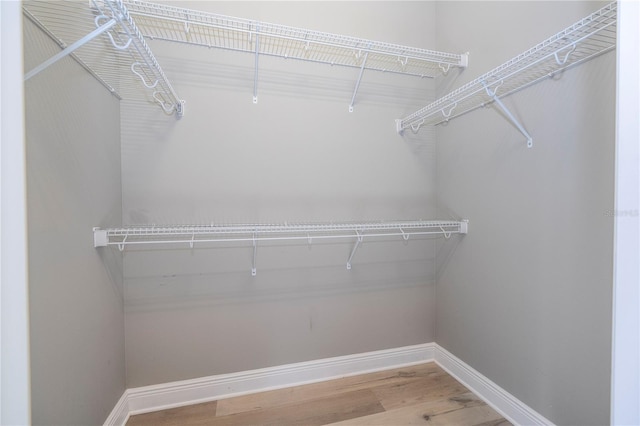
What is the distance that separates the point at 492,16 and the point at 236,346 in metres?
2.20

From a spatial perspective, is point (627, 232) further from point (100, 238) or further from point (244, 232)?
point (100, 238)

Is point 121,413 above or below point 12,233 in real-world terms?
below

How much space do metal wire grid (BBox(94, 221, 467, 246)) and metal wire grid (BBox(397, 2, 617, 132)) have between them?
26.3 inches

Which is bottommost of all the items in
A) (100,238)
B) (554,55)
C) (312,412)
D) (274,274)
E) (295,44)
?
(312,412)

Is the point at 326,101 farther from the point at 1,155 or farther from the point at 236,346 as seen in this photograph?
Result: the point at 236,346

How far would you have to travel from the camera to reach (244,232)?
120cm

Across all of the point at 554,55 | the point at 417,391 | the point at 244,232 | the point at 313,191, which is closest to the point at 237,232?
the point at 244,232

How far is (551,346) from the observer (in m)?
1.05

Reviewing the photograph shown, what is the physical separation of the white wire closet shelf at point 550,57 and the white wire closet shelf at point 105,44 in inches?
48.6

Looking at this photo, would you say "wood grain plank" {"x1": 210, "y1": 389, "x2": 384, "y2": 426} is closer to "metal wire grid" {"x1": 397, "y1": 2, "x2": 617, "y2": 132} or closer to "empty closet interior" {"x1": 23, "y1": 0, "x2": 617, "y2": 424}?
"empty closet interior" {"x1": 23, "y1": 0, "x2": 617, "y2": 424}

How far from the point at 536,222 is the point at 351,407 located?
126 cm

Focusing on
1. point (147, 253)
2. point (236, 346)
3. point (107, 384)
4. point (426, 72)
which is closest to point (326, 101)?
point (426, 72)

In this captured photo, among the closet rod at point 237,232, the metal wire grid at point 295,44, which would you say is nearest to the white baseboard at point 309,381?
the closet rod at point 237,232

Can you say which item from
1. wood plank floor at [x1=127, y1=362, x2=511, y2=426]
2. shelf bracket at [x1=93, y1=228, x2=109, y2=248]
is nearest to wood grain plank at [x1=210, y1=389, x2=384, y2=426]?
wood plank floor at [x1=127, y1=362, x2=511, y2=426]
